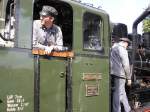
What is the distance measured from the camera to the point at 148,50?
28.0 feet

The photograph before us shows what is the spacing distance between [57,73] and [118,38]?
2324 mm

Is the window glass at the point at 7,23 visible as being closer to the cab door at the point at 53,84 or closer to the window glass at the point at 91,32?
the cab door at the point at 53,84

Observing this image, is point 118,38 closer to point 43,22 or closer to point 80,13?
point 80,13

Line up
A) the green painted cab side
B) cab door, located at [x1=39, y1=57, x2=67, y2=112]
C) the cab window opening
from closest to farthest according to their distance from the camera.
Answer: the green painted cab side < cab door, located at [x1=39, y1=57, x2=67, y2=112] < the cab window opening

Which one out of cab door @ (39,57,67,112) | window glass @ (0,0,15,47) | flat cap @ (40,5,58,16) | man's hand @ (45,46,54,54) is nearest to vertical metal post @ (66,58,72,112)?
cab door @ (39,57,67,112)

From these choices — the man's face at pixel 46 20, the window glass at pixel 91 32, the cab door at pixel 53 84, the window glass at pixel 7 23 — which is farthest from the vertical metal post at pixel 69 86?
the window glass at pixel 7 23

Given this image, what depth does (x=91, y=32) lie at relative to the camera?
20.3ft

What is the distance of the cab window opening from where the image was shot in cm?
595

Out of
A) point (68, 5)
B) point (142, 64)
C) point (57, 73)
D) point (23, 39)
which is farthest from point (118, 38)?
point (23, 39)

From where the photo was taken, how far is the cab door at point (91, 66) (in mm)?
5750

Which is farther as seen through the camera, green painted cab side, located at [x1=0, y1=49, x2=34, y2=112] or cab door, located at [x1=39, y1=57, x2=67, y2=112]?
cab door, located at [x1=39, y1=57, x2=67, y2=112]

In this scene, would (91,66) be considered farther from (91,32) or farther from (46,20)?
(46,20)

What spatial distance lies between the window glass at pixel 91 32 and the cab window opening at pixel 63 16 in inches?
9.3

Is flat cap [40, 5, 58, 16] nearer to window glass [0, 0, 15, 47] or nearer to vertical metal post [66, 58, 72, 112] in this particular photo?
window glass [0, 0, 15, 47]
